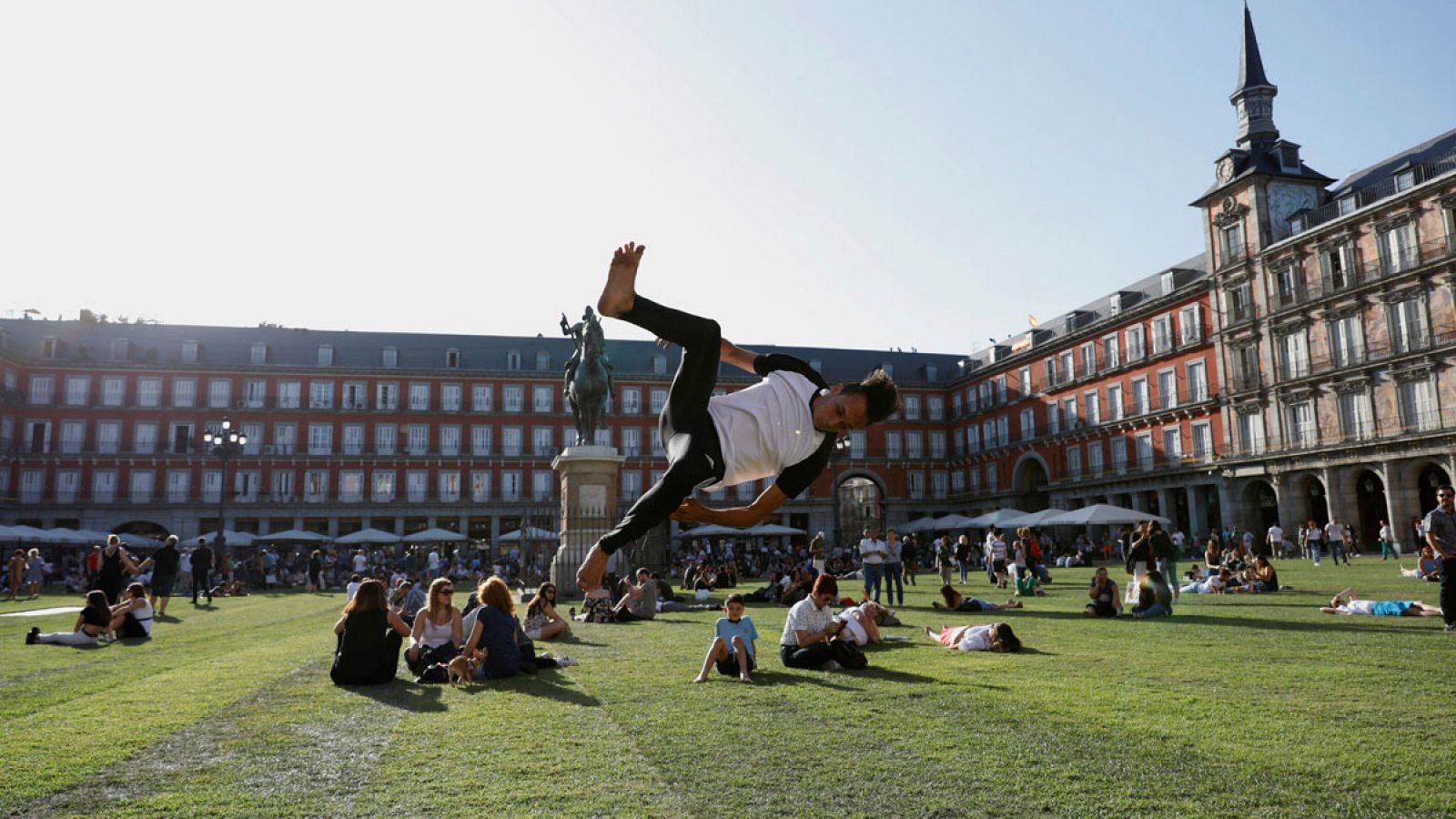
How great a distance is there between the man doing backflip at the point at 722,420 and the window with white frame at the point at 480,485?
5212 centimetres

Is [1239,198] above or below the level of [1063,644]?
above

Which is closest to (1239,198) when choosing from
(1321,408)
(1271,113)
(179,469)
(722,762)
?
(1271,113)

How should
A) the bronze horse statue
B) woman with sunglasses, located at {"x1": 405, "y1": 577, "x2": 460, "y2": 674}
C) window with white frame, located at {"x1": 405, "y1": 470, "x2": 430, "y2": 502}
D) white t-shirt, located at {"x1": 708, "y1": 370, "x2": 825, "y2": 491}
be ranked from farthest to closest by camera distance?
window with white frame, located at {"x1": 405, "y1": 470, "x2": 430, "y2": 502}, the bronze horse statue, woman with sunglasses, located at {"x1": 405, "y1": 577, "x2": 460, "y2": 674}, white t-shirt, located at {"x1": 708, "y1": 370, "x2": 825, "y2": 491}

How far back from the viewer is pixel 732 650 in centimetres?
799

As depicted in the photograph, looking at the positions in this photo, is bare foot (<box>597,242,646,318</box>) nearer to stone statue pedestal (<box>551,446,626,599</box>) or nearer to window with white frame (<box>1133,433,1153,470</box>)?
stone statue pedestal (<box>551,446,626,599</box>)

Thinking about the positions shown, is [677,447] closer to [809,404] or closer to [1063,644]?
[809,404]

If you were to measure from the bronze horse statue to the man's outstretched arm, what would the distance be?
625 inches

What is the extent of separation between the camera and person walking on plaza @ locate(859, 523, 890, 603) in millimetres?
15383

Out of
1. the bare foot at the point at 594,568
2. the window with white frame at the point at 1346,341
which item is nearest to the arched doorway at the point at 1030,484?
the window with white frame at the point at 1346,341

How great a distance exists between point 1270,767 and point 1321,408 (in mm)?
36469

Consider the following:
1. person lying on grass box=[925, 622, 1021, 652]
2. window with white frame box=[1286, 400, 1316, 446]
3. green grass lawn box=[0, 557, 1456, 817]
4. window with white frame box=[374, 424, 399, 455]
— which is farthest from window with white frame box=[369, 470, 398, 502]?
person lying on grass box=[925, 622, 1021, 652]

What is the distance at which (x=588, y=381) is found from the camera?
65.8ft

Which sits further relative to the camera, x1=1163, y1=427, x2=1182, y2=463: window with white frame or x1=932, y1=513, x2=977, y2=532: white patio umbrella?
x1=1163, y1=427, x2=1182, y2=463: window with white frame

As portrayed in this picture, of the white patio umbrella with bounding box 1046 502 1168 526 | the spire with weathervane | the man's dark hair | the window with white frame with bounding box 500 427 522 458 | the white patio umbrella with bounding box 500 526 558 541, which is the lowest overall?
the white patio umbrella with bounding box 500 526 558 541
